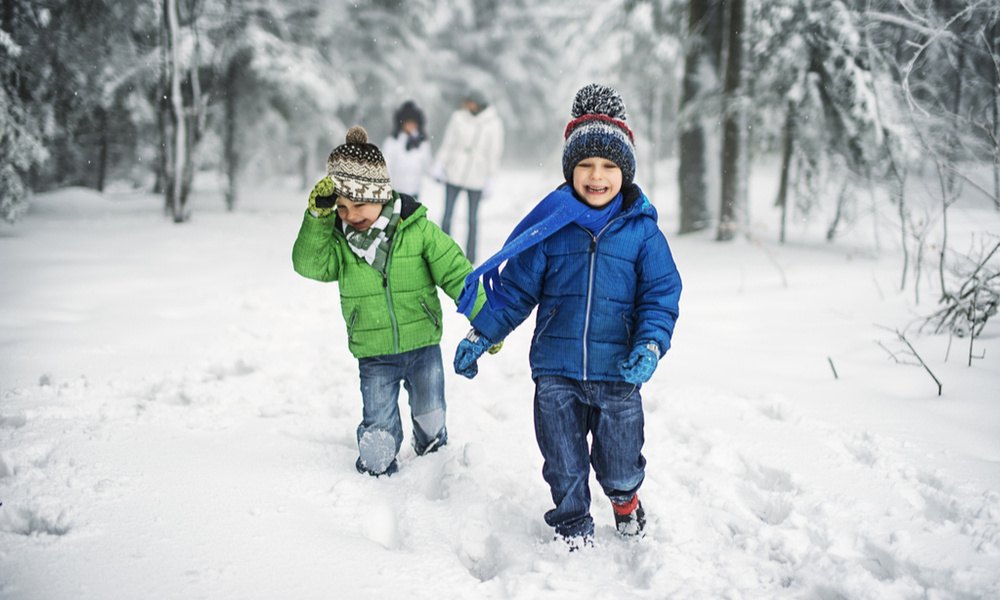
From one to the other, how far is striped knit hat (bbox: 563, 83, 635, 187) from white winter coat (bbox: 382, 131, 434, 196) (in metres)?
6.01

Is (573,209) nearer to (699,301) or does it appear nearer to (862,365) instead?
(862,365)

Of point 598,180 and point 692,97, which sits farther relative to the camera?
point 692,97

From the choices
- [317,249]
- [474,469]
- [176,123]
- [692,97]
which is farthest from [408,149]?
[474,469]

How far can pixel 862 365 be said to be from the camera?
4.19m

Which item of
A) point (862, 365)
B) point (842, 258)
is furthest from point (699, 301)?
point (842, 258)

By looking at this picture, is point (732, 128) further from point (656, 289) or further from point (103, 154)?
point (103, 154)

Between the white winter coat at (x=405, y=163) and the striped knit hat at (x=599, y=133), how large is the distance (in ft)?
19.7

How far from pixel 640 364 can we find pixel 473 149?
19.1 ft

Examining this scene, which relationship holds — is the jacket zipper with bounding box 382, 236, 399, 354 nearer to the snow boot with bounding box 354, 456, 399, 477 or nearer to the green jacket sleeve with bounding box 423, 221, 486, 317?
the green jacket sleeve with bounding box 423, 221, 486, 317

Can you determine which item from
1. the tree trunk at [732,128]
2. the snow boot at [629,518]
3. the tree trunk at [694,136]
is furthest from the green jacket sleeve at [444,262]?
the tree trunk at [694,136]

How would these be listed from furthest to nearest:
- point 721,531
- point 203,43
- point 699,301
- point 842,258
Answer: point 203,43
point 842,258
point 699,301
point 721,531

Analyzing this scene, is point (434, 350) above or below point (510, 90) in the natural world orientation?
below

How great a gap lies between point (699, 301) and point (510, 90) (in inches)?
1200

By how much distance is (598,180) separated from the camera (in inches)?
93.1
